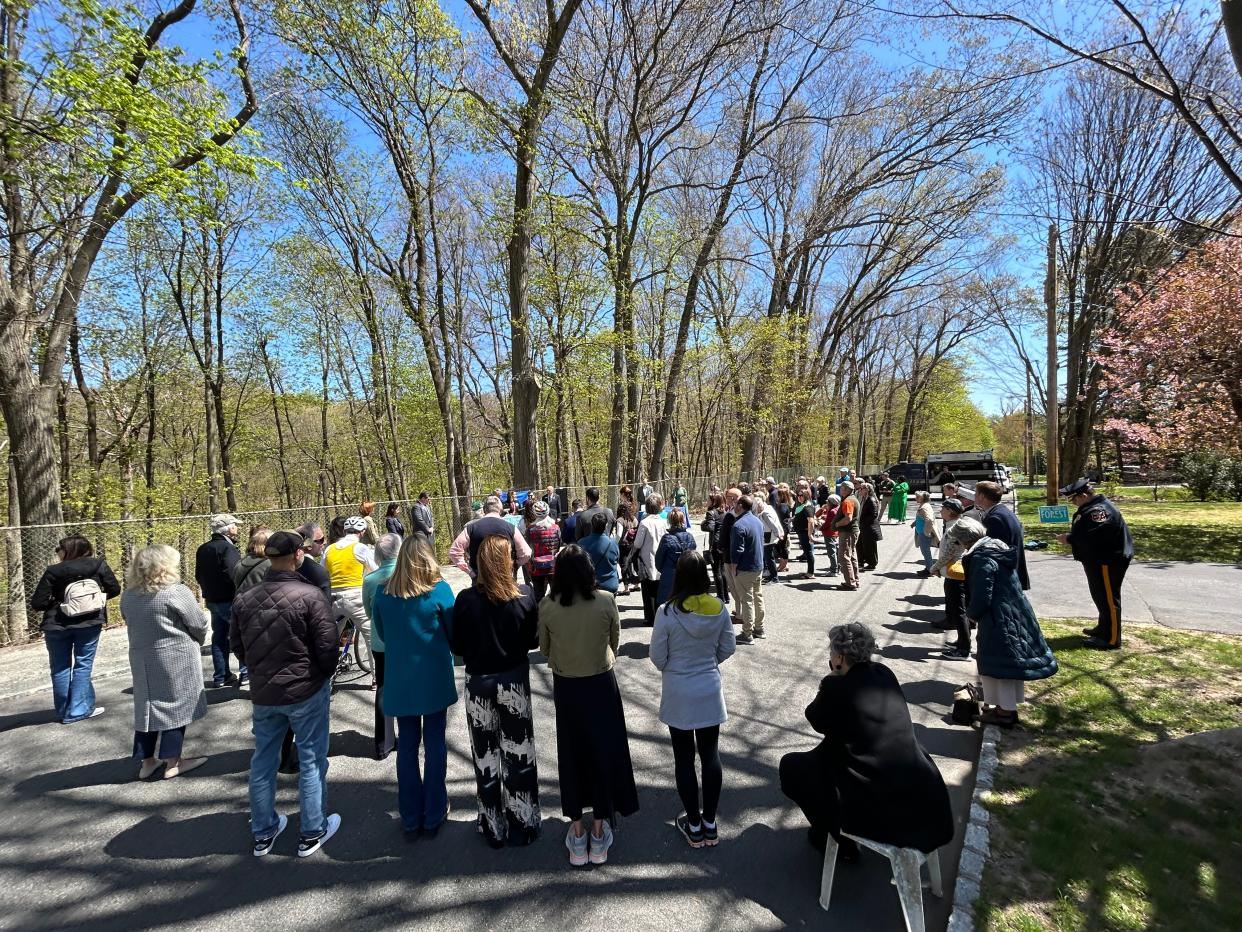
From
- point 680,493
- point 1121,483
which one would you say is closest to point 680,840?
point 680,493

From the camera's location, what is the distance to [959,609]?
20.9ft

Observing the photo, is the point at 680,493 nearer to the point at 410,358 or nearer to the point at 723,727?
the point at 723,727

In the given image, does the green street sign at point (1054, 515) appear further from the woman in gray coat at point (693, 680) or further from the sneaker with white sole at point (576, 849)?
the sneaker with white sole at point (576, 849)

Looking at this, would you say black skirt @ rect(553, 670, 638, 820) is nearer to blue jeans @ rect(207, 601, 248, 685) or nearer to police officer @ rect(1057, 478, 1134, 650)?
blue jeans @ rect(207, 601, 248, 685)

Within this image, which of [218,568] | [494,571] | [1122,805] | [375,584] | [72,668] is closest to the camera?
[494,571]

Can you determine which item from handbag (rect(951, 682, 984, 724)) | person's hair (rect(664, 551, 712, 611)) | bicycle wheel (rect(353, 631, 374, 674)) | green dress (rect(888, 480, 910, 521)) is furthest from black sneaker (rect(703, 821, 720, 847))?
green dress (rect(888, 480, 910, 521))

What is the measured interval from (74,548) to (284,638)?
3344 mm

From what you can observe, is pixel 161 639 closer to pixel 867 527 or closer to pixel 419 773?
pixel 419 773

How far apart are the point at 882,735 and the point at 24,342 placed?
12502mm

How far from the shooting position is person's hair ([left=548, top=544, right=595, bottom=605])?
3064 millimetres

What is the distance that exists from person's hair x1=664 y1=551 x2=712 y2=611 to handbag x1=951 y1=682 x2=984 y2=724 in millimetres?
3055

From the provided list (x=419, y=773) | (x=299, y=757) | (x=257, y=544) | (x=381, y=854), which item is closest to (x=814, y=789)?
(x=419, y=773)

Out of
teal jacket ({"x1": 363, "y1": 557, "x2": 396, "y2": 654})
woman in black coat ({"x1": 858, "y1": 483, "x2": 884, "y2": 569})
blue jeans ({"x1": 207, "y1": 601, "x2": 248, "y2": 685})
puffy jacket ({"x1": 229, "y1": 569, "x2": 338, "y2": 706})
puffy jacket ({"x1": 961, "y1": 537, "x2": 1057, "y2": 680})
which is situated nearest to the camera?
puffy jacket ({"x1": 229, "y1": 569, "x2": 338, "y2": 706})

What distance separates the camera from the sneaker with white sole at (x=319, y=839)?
318 centimetres
